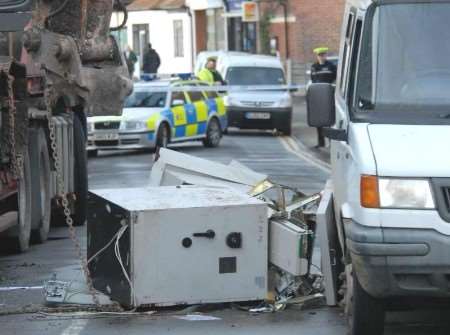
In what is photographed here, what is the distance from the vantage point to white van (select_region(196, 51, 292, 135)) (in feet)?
102

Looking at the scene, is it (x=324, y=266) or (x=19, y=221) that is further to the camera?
(x=19, y=221)

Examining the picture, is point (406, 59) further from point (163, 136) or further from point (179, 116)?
point (179, 116)

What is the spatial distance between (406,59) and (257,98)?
24037 mm

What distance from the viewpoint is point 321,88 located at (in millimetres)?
7605

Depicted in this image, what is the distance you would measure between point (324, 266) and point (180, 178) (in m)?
2.00

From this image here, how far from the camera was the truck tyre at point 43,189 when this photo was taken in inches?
498

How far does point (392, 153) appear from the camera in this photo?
6.71 m

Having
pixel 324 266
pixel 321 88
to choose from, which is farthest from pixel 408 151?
pixel 324 266

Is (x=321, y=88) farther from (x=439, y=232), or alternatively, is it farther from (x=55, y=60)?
(x=55, y=60)

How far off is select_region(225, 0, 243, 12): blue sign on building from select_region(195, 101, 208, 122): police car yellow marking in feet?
76.9

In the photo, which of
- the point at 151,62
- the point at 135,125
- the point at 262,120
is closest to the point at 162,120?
the point at 135,125

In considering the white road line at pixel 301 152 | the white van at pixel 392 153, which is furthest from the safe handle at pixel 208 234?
the white road line at pixel 301 152

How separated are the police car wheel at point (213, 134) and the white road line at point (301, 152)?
4.89 feet

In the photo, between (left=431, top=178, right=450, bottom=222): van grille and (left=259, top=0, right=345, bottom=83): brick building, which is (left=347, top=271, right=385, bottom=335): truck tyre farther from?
(left=259, top=0, right=345, bottom=83): brick building
